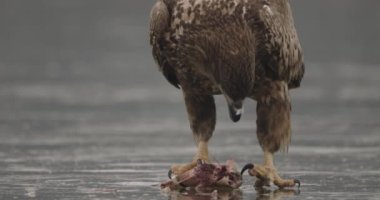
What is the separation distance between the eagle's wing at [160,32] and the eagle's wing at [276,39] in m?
0.65

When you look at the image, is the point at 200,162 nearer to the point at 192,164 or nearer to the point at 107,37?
the point at 192,164

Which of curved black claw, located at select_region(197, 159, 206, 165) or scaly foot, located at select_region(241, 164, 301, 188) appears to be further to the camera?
curved black claw, located at select_region(197, 159, 206, 165)

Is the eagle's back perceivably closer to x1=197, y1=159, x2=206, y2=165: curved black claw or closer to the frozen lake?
x1=197, y1=159, x2=206, y2=165: curved black claw

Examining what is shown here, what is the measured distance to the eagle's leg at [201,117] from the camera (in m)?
10.6

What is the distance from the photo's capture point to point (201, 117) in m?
10.7

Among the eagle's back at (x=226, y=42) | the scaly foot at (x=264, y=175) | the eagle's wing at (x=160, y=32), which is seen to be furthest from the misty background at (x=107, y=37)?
the scaly foot at (x=264, y=175)

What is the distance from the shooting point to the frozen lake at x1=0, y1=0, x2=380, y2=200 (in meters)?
9.78

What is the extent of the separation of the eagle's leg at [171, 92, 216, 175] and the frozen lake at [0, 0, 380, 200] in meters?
0.34

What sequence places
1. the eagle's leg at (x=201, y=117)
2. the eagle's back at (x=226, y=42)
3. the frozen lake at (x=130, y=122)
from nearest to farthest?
Answer: 1. the eagle's back at (x=226, y=42)
2. the frozen lake at (x=130, y=122)
3. the eagle's leg at (x=201, y=117)

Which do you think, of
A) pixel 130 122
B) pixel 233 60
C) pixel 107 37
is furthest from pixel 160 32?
pixel 107 37

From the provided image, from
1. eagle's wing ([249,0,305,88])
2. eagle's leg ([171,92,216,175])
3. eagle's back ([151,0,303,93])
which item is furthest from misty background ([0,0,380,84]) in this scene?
eagle's back ([151,0,303,93])

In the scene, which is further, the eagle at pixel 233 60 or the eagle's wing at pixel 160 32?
the eagle's wing at pixel 160 32

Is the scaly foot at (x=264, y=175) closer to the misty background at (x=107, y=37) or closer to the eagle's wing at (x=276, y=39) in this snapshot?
the eagle's wing at (x=276, y=39)

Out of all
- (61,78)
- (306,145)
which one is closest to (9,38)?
(61,78)
